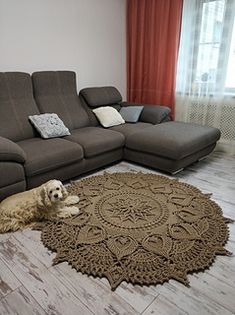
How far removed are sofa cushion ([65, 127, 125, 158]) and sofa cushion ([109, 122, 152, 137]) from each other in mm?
110

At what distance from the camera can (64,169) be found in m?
2.44

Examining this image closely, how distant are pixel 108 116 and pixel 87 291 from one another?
7.59ft

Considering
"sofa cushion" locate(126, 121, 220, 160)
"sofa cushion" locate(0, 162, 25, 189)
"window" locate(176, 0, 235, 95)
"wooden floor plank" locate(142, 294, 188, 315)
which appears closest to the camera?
"wooden floor plank" locate(142, 294, 188, 315)

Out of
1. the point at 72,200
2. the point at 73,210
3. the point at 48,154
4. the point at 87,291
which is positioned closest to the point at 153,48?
the point at 48,154

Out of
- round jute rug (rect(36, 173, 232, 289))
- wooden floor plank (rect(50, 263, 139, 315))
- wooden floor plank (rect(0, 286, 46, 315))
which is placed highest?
round jute rug (rect(36, 173, 232, 289))

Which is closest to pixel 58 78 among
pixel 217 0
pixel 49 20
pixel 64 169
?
pixel 49 20

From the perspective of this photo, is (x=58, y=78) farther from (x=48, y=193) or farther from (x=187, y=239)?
(x=187, y=239)

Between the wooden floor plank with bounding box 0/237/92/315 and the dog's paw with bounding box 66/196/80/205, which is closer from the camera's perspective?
the wooden floor plank with bounding box 0/237/92/315

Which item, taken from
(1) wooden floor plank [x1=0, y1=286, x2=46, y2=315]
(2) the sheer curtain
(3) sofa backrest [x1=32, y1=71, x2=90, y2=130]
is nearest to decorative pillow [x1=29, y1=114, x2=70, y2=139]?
(3) sofa backrest [x1=32, y1=71, x2=90, y2=130]

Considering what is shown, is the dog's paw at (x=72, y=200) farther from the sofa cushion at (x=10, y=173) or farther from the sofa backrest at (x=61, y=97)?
the sofa backrest at (x=61, y=97)

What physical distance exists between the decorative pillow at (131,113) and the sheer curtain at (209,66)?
2.31 ft

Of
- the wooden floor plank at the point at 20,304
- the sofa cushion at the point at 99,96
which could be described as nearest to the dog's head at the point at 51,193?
the wooden floor plank at the point at 20,304

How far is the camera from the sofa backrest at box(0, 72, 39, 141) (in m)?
2.58

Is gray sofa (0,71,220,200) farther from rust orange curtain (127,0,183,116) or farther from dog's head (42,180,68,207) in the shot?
rust orange curtain (127,0,183,116)
